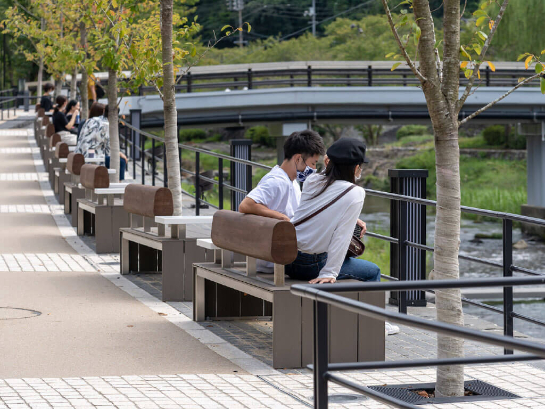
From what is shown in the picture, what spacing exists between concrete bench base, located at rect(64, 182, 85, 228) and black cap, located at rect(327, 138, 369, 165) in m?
8.47

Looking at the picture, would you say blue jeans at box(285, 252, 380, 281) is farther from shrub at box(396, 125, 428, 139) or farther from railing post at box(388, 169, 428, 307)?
shrub at box(396, 125, 428, 139)

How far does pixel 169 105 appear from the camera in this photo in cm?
1026

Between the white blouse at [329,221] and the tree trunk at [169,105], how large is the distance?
4081 mm

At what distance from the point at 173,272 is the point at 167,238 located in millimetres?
464

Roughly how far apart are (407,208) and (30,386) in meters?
4.51

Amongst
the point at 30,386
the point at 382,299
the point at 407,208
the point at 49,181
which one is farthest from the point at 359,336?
the point at 49,181

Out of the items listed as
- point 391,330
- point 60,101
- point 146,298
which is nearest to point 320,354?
point 391,330

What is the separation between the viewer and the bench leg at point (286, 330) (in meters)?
5.96

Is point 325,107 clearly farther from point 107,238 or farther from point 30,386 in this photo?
point 30,386

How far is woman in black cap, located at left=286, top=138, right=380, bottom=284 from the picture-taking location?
6.00m

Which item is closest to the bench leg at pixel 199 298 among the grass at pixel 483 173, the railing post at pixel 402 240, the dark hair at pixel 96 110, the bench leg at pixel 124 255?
the railing post at pixel 402 240

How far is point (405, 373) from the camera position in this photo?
5.95 metres

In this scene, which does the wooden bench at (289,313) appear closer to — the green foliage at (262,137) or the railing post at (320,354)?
the railing post at (320,354)

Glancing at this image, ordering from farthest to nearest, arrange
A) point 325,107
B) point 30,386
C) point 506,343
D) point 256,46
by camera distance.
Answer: point 256,46
point 325,107
point 30,386
point 506,343
